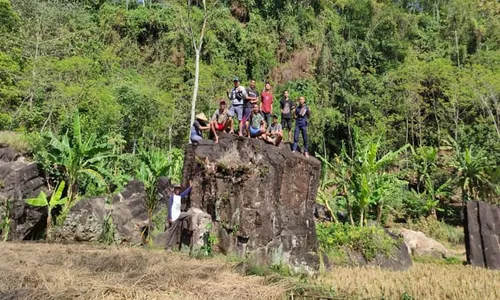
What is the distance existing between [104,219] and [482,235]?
28.0 feet

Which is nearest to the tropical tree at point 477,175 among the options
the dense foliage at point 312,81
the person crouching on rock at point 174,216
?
the dense foliage at point 312,81

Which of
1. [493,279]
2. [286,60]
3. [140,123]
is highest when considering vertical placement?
[286,60]

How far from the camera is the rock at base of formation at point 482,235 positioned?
9508mm

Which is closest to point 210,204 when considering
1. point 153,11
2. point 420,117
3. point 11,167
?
point 11,167

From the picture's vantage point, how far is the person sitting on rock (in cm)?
894

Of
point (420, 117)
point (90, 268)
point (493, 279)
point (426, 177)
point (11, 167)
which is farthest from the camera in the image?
point (420, 117)

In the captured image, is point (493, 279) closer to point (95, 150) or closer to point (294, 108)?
point (294, 108)

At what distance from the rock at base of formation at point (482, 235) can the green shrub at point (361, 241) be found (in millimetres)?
1685

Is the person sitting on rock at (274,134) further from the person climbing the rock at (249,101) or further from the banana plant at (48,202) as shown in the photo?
the banana plant at (48,202)

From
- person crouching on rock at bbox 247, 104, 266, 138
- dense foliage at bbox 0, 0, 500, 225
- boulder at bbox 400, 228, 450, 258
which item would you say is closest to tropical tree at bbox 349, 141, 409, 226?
dense foliage at bbox 0, 0, 500, 225

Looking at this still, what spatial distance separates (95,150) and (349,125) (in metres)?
15.7

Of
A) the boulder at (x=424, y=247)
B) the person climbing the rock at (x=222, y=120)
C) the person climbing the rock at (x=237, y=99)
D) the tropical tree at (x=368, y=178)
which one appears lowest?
the boulder at (x=424, y=247)

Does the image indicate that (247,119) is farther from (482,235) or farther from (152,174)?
(482,235)

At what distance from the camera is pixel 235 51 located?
2894 centimetres
